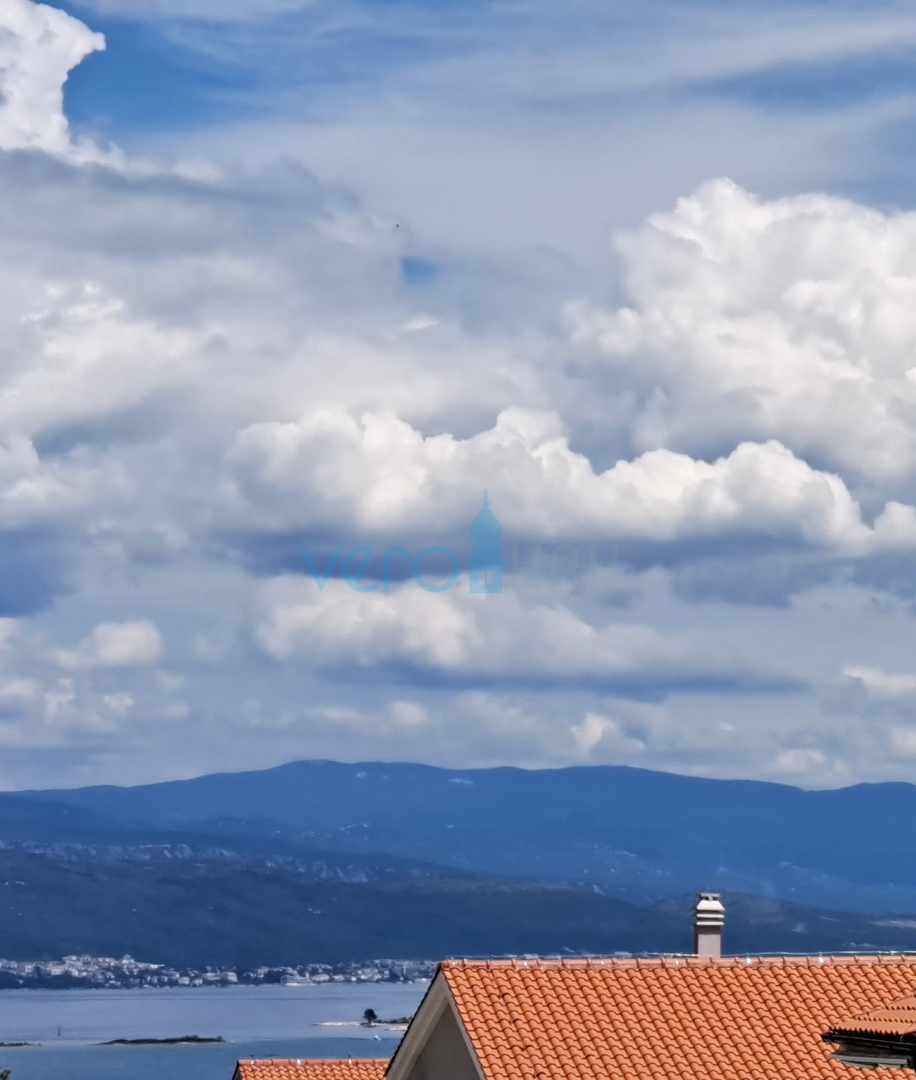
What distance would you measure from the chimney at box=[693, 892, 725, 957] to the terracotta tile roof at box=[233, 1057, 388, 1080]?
935cm

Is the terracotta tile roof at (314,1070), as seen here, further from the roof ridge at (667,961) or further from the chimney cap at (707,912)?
the roof ridge at (667,961)

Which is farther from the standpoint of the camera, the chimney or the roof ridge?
the chimney

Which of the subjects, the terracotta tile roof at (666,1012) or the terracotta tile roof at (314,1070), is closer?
the terracotta tile roof at (666,1012)

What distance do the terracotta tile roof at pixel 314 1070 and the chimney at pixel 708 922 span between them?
30.7ft

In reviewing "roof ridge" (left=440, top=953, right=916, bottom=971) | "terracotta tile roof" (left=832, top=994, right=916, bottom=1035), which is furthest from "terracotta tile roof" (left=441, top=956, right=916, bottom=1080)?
"terracotta tile roof" (left=832, top=994, right=916, bottom=1035)

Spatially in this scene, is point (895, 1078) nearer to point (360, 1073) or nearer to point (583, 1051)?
point (583, 1051)

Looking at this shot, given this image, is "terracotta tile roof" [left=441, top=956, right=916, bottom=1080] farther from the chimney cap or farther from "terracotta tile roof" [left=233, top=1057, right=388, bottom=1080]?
"terracotta tile roof" [left=233, top=1057, right=388, bottom=1080]

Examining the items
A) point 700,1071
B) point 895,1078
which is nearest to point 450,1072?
point 700,1071

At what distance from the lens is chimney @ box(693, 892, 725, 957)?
1531 inches

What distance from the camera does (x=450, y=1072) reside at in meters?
33.1

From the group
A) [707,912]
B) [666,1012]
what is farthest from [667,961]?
[707,912]

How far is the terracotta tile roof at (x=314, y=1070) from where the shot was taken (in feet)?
151

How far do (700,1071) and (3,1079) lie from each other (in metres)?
58.0

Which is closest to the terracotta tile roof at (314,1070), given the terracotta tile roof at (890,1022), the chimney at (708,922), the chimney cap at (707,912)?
the chimney at (708,922)
